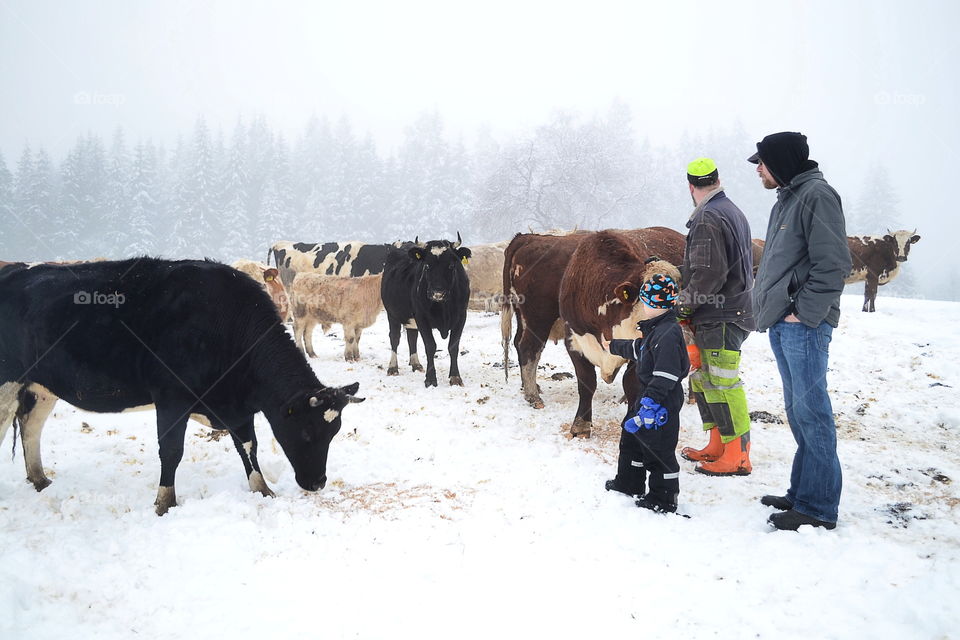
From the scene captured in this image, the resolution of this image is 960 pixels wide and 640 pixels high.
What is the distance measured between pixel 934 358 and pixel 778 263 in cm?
767

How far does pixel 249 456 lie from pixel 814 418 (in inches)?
173

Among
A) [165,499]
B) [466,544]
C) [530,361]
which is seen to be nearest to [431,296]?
[530,361]

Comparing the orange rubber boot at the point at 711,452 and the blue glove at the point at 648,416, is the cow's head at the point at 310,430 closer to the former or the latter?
the blue glove at the point at 648,416

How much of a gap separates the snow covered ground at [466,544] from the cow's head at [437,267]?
2987 mm

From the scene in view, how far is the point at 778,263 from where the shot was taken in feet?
13.1

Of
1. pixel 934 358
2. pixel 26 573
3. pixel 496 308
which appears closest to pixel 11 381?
pixel 26 573

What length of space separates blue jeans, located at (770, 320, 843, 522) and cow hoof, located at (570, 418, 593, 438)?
2.49 m

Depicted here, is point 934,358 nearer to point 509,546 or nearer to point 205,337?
point 509,546

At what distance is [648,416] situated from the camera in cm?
405

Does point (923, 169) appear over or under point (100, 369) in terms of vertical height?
over

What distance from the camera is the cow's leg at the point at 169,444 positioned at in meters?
4.35

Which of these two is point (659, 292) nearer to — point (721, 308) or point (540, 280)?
point (721, 308)

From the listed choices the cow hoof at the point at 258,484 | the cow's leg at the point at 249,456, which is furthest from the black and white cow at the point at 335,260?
the cow hoof at the point at 258,484

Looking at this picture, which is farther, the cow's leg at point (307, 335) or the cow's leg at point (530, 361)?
the cow's leg at point (307, 335)
